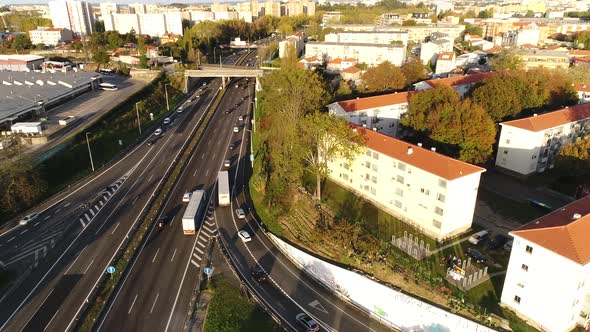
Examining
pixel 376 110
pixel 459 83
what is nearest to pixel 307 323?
pixel 376 110

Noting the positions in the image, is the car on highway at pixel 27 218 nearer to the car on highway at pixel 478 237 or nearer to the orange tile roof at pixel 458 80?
the car on highway at pixel 478 237

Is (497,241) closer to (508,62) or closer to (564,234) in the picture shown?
(564,234)

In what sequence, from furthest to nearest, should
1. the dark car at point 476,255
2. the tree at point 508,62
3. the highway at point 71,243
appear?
the tree at point 508,62, the dark car at point 476,255, the highway at point 71,243

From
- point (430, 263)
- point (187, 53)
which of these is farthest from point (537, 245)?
point (187, 53)

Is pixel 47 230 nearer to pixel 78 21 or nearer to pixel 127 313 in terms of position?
pixel 127 313

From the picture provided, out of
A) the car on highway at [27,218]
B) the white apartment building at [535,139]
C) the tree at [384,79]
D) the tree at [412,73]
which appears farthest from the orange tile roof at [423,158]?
the tree at [412,73]

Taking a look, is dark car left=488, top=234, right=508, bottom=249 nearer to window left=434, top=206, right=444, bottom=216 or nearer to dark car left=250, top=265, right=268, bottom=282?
window left=434, top=206, right=444, bottom=216
